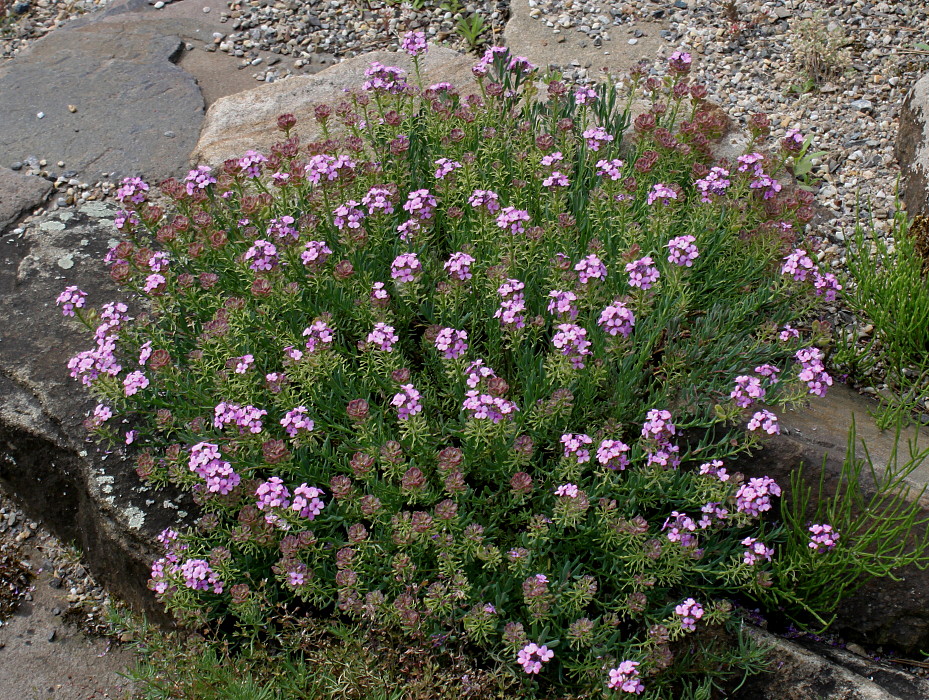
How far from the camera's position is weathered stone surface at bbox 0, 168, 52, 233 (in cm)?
527

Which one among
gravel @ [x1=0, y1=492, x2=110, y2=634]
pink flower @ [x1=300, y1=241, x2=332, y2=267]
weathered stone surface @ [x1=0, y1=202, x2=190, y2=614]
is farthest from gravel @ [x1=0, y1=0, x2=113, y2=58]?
pink flower @ [x1=300, y1=241, x2=332, y2=267]

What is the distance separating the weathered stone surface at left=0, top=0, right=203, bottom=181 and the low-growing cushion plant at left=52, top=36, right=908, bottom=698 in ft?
6.69

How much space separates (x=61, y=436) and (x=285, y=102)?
293 centimetres

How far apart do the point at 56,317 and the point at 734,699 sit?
3798mm

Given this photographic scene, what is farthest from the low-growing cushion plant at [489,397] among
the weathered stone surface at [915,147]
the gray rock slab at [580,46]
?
the gray rock slab at [580,46]

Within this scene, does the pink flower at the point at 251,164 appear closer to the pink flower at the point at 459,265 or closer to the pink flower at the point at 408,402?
the pink flower at the point at 459,265

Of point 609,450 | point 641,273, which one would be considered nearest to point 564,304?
point 641,273

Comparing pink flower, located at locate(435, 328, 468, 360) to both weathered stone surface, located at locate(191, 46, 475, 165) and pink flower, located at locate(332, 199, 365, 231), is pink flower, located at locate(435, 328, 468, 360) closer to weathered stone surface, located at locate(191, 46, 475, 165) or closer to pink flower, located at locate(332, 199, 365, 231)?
pink flower, located at locate(332, 199, 365, 231)

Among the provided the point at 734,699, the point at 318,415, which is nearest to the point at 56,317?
the point at 318,415

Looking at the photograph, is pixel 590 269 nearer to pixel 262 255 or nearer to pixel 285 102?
pixel 262 255

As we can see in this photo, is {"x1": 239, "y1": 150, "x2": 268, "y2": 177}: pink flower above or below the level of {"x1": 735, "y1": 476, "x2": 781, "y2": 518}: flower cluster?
above

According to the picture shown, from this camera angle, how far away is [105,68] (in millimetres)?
6914

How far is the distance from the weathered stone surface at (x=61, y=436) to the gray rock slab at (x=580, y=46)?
390 cm

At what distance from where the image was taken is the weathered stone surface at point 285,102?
570cm
